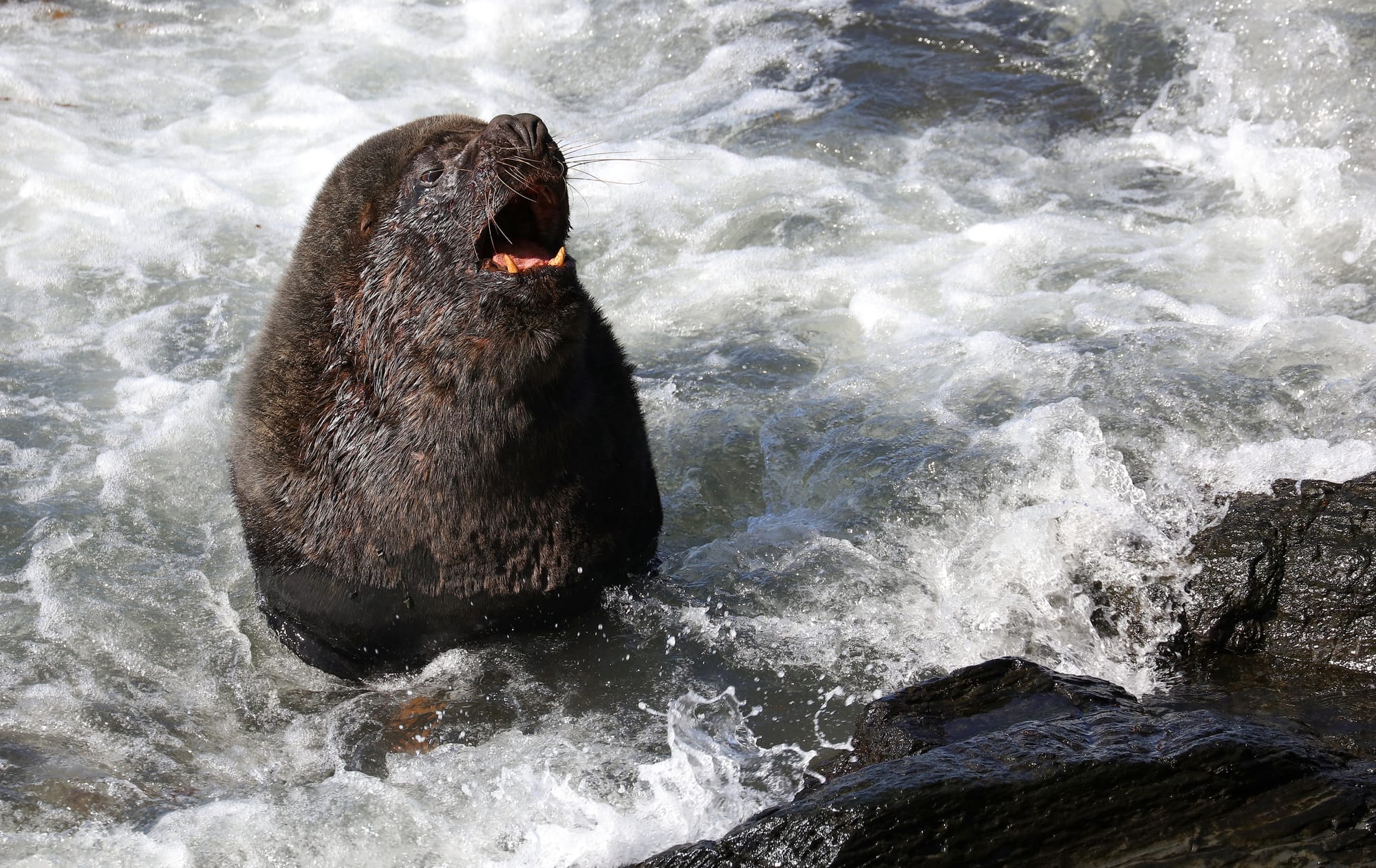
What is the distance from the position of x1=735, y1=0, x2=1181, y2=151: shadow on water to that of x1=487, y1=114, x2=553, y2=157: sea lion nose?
15.6 ft

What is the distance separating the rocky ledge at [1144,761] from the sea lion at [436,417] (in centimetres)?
127

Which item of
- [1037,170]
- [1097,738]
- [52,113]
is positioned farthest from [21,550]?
[1037,170]

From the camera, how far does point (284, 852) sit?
360 cm

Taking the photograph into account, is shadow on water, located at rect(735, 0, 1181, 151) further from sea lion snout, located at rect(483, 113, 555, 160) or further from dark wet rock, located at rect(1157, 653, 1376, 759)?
dark wet rock, located at rect(1157, 653, 1376, 759)

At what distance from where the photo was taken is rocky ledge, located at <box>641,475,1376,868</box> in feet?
9.93

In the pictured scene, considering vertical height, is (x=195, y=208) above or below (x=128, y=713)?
above

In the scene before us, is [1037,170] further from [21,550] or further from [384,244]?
[21,550]

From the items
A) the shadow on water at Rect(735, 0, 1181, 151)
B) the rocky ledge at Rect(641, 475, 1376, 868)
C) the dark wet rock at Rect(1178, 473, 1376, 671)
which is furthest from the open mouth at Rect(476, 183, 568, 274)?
the shadow on water at Rect(735, 0, 1181, 151)

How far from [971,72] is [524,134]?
20.3ft

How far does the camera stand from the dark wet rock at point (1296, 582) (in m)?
3.99

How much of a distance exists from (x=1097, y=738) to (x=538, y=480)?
74.5 inches

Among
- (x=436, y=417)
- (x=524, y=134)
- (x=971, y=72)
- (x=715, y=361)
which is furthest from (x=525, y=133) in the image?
(x=971, y=72)

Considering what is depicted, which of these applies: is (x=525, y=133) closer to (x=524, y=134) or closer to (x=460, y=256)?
(x=524, y=134)

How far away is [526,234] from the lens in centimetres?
433
